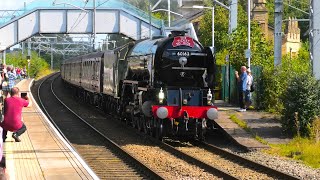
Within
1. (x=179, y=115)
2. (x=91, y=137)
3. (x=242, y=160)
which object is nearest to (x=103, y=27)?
(x=91, y=137)

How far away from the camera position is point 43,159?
14453mm

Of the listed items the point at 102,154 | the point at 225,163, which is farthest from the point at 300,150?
the point at 102,154

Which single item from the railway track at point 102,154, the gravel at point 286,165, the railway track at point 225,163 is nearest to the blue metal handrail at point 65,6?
the railway track at point 102,154

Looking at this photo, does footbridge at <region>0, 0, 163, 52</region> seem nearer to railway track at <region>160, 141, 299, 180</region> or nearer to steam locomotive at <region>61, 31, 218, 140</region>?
steam locomotive at <region>61, 31, 218, 140</region>

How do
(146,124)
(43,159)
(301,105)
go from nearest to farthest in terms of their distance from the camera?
1. (43,159)
2. (301,105)
3. (146,124)

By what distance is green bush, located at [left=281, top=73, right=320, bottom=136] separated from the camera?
19.1 meters

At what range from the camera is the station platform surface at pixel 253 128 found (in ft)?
61.2

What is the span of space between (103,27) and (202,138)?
2881 cm

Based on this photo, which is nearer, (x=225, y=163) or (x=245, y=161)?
(x=245, y=161)

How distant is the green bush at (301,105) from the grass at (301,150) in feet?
2.40

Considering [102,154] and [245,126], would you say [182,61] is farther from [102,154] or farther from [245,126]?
[102,154]

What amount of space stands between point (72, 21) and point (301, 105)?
29.7m

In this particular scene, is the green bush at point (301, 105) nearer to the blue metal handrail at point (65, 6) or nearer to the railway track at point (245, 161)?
the railway track at point (245, 161)

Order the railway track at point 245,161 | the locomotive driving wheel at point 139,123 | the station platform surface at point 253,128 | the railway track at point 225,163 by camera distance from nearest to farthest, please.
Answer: the railway track at point 245,161
the railway track at point 225,163
the station platform surface at point 253,128
the locomotive driving wheel at point 139,123
